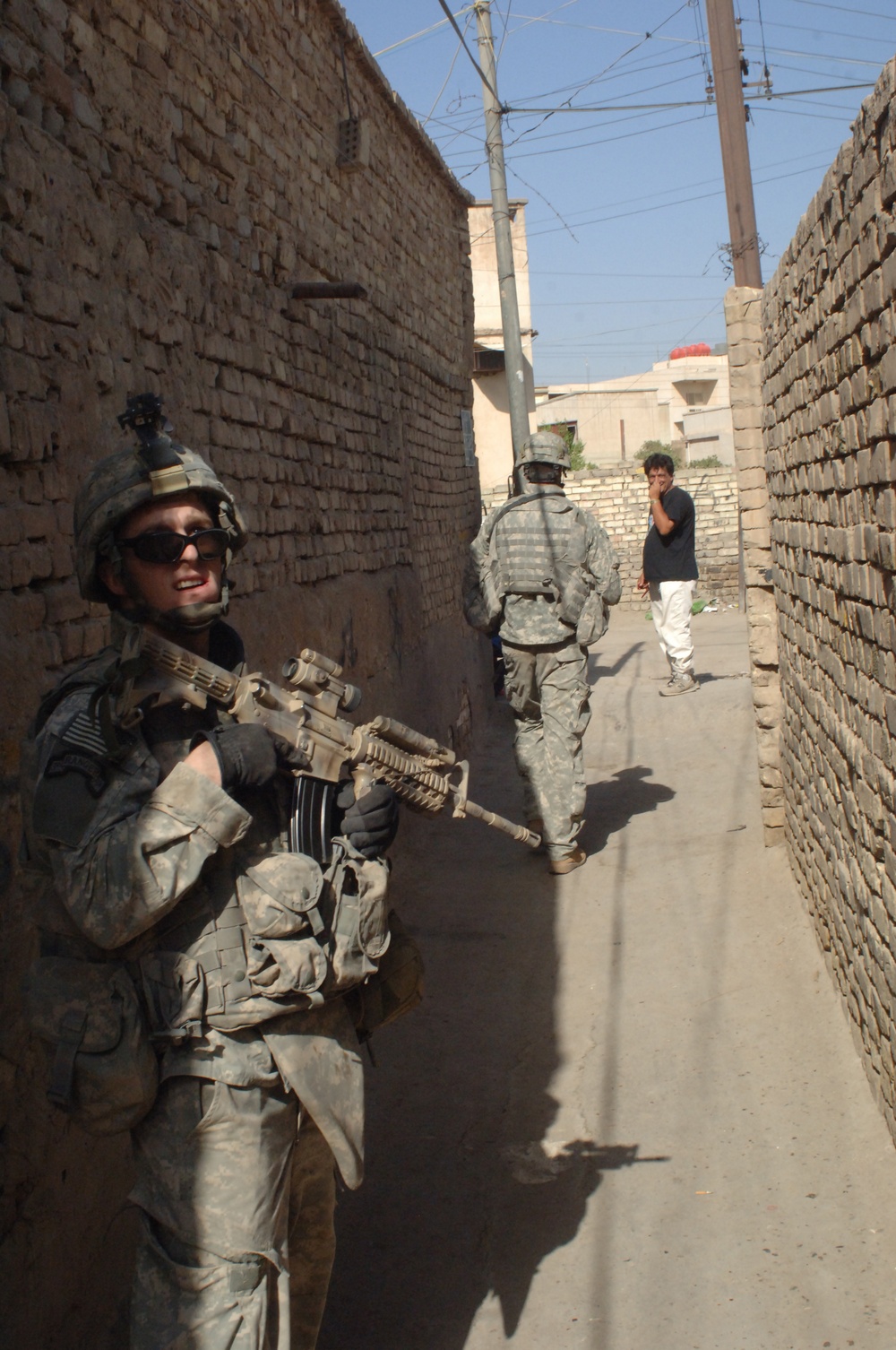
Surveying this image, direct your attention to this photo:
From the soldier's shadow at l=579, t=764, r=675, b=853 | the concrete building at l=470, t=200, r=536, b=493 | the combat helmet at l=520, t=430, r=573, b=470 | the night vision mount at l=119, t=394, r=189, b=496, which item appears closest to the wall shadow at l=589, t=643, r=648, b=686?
the soldier's shadow at l=579, t=764, r=675, b=853

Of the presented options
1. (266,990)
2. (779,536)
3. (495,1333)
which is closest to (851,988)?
(495,1333)

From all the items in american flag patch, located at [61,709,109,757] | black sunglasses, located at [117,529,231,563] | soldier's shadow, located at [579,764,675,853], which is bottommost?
soldier's shadow, located at [579,764,675,853]

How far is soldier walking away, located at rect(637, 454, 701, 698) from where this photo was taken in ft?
33.2

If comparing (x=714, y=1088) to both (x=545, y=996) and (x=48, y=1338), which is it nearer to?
(x=545, y=996)

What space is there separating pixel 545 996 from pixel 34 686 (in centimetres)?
268

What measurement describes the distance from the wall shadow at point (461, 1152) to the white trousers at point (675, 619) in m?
5.05

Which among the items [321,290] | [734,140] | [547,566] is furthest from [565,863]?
[734,140]

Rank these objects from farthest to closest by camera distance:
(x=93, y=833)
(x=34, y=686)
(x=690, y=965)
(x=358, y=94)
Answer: (x=358, y=94), (x=690, y=965), (x=34, y=686), (x=93, y=833)

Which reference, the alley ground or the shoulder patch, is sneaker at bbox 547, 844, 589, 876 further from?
the shoulder patch

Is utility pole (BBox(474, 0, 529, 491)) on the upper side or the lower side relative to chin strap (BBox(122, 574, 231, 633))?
upper

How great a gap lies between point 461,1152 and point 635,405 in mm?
46298

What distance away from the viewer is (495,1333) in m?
2.80

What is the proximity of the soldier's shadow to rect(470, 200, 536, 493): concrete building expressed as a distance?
15.2 metres

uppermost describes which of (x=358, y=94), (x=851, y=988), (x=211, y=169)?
(x=358, y=94)
